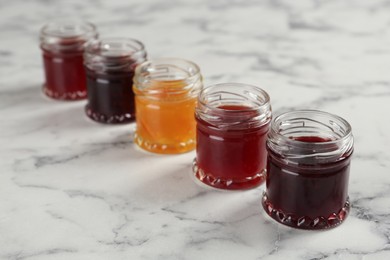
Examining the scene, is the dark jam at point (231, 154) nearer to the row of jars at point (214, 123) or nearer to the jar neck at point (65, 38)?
the row of jars at point (214, 123)

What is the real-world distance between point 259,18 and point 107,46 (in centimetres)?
84

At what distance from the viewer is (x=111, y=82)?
2023 mm

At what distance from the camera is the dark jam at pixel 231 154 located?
169 centimetres

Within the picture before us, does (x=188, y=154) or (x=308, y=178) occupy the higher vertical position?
(x=308, y=178)

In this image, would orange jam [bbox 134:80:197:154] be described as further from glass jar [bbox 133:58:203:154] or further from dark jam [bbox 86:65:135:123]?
dark jam [bbox 86:65:135:123]

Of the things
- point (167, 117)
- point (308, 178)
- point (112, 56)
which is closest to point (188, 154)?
point (167, 117)

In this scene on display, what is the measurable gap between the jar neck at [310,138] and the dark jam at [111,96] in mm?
519

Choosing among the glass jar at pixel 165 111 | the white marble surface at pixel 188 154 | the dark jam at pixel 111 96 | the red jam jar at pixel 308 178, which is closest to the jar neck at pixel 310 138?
the red jam jar at pixel 308 178

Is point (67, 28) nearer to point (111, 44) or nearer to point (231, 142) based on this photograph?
point (111, 44)

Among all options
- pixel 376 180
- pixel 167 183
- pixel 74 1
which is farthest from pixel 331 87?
pixel 74 1

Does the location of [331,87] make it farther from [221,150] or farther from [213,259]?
[213,259]

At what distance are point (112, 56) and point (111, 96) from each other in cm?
10

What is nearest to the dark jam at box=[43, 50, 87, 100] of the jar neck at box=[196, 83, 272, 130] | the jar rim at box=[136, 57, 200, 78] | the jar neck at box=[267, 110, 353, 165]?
the jar rim at box=[136, 57, 200, 78]

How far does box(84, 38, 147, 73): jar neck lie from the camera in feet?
6.62
